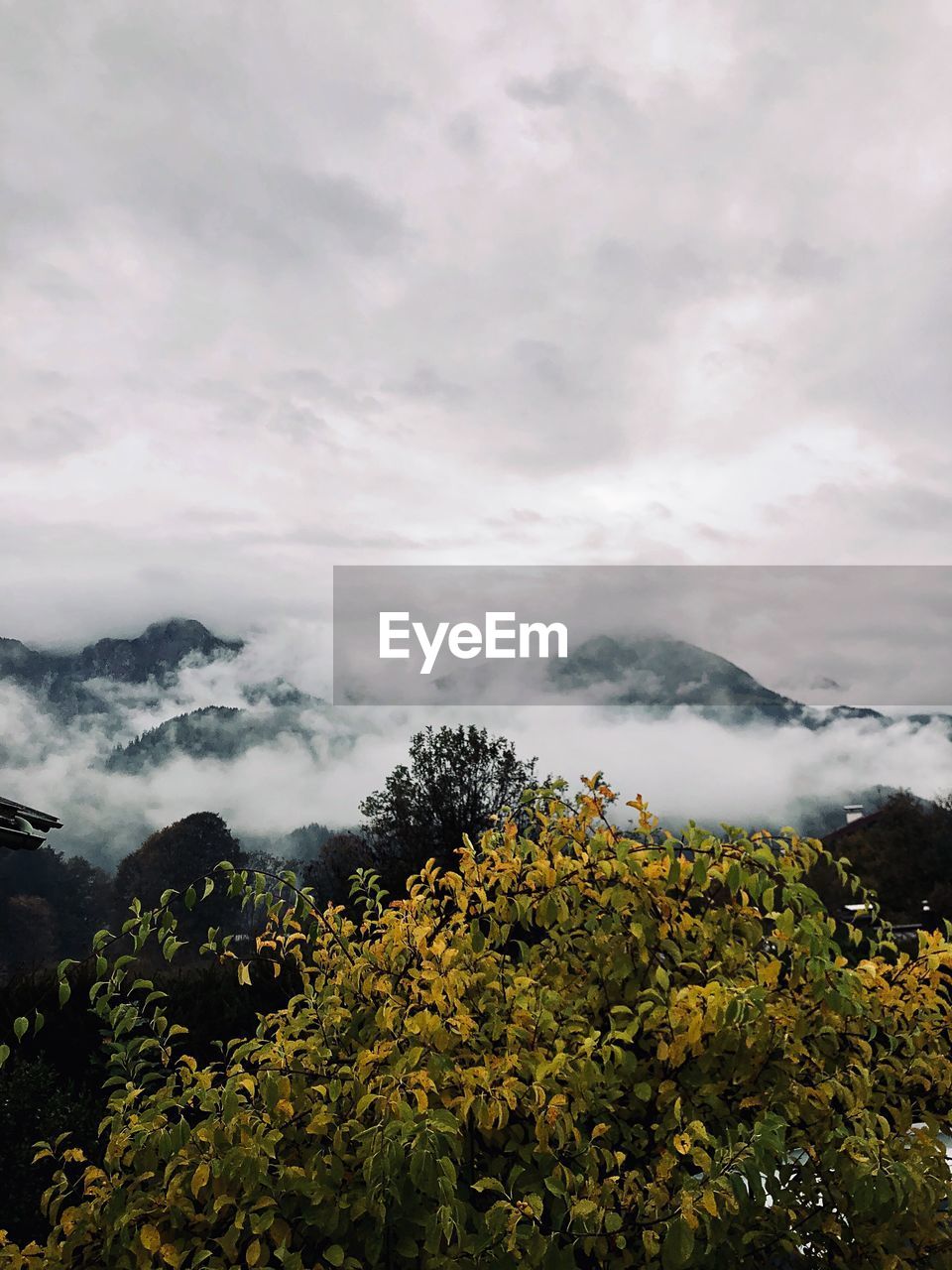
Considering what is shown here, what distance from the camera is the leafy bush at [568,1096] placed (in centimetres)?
284

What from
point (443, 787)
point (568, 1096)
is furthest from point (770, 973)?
point (443, 787)

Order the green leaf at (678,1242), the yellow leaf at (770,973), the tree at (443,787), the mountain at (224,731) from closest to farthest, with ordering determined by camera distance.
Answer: the green leaf at (678,1242)
the yellow leaf at (770,973)
the tree at (443,787)
the mountain at (224,731)

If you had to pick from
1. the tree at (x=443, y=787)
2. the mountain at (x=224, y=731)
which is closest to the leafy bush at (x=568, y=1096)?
the tree at (x=443, y=787)

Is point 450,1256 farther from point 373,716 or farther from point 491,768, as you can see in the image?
point 373,716

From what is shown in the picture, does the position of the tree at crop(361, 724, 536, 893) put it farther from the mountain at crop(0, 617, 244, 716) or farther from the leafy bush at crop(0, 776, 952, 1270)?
the mountain at crop(0, 617, 244, 716)

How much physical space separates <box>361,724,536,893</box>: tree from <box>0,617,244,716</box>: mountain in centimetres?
14948

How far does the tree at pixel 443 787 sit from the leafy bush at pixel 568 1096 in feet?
77.4

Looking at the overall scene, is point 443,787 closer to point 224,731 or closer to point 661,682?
point 224,731

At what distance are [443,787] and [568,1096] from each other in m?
25.0

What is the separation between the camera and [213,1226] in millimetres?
3205

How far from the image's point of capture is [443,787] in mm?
28000

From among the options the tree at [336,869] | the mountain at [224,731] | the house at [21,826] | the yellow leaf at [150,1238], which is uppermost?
the house at [21,826]

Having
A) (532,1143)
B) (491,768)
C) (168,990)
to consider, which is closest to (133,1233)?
(532,1143)

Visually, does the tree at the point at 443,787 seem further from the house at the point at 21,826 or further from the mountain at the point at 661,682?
the mountain at the point at 661,682
